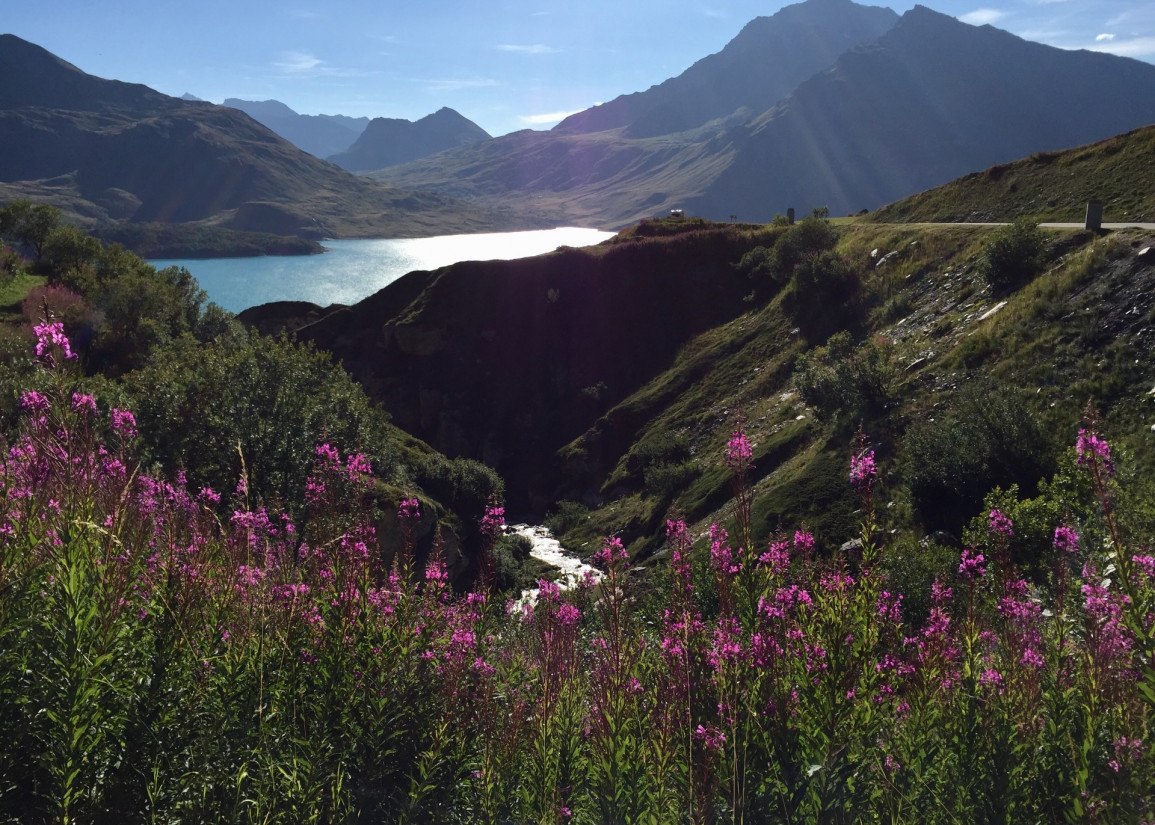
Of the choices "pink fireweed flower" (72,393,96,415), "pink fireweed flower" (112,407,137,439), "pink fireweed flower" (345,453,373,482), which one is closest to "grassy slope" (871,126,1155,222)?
"pink fireweed flower" (345,453,373,482)

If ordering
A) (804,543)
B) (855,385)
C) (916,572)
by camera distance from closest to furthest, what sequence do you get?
1. (804,543)
2. (916,572)
3. (855,385)

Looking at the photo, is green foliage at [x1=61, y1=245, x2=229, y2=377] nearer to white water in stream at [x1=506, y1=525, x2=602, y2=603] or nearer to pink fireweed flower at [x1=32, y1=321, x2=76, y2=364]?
white water in stream at [x1=506, y1=525, x2=602, y2=603]

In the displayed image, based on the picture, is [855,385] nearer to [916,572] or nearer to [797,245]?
[916,572]

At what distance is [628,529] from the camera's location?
32844mm

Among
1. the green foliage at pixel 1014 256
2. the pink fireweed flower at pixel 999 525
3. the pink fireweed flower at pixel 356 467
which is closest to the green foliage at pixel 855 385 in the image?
the green foliage at pixel 1014 256

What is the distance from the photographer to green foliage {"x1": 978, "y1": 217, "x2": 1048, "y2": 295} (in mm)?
25969

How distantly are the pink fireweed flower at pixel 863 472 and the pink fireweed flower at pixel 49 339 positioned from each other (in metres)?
4.94

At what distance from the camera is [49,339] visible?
14.0ft

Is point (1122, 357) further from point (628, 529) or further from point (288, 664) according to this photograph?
point (288, 664)

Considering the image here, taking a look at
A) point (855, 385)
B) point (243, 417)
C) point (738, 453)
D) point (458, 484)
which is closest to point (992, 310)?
point (855, 385)

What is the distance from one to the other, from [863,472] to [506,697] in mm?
2893

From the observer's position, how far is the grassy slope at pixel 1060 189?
109ft

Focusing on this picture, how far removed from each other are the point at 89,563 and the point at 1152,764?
5335 millimetres

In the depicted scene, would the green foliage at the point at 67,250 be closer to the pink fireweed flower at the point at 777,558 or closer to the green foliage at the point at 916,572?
the green foliage at the point at 916,572
